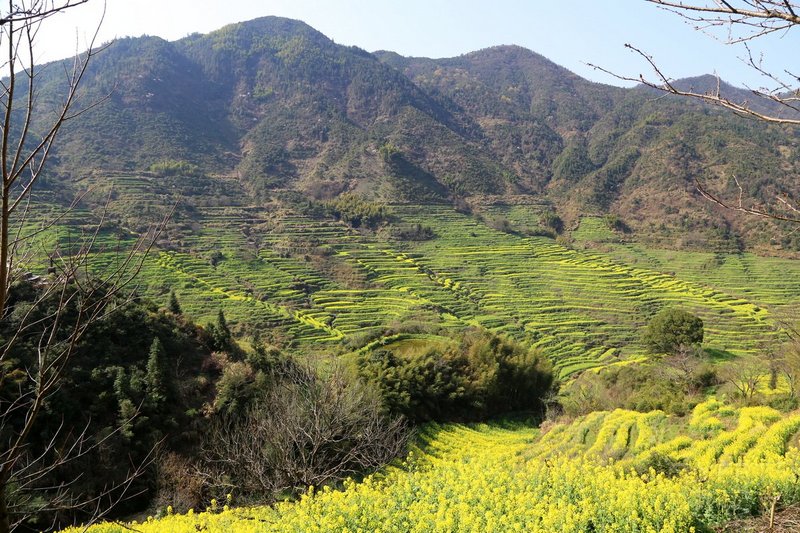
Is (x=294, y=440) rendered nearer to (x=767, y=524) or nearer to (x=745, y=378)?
(x=767, y=524)

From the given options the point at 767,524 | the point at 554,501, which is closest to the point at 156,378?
the point at 554,501

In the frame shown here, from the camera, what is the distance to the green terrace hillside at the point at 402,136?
84500 millimetres

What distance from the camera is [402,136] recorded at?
120188mm

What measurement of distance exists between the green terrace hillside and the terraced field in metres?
14.8

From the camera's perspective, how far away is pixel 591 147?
410 ft

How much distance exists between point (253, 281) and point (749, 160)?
8570 cm

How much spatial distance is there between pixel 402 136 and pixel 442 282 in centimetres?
7291

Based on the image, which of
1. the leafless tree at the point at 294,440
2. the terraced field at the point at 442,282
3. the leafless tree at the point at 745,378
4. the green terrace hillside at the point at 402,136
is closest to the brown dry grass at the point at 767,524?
the leafless tree at the point at 294,440

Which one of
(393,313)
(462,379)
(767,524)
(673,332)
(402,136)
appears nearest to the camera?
(767,524)

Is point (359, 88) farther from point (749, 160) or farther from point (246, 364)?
point (246, 364)

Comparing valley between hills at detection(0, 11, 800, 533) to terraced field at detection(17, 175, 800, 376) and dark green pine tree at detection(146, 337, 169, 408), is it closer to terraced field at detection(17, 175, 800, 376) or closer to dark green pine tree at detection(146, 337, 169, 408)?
dark green pine tree at detection(146, 337, 169, 408)

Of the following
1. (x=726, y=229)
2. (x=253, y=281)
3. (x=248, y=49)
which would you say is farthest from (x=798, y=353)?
(x=248, y=49)

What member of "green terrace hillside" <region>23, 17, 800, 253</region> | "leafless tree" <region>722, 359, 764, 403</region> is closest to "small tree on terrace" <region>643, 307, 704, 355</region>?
"leafless tree" <region>722, 359, 764, 403</region>

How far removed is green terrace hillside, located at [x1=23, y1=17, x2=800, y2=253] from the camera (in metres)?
84.5
